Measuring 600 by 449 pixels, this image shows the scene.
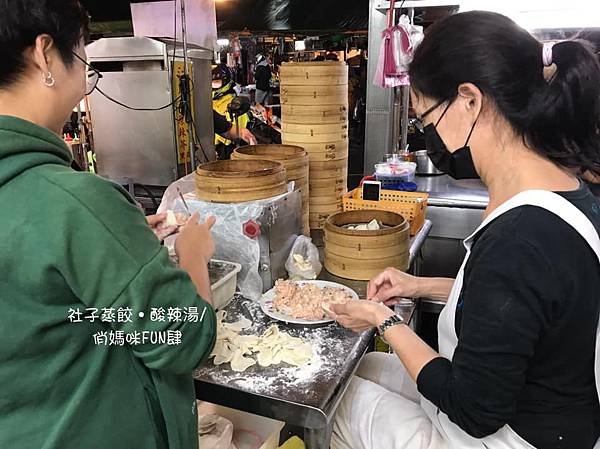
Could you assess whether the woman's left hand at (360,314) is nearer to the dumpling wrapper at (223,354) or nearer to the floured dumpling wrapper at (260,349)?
the floured dumpling wrapper at (260,349)

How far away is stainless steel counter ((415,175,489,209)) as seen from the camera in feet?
9.11

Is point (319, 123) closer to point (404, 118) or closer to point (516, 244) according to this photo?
point (404, 118)

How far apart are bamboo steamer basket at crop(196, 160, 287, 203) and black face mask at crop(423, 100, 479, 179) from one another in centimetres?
66

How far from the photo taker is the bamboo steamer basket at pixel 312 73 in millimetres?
2389

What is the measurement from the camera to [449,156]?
1298 mm

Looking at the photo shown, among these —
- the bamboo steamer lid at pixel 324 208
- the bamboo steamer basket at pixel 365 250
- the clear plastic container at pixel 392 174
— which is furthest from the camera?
the clear plastic container at pixel 392 174

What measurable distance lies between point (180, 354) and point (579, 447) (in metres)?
0.99

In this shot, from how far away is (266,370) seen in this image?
135 cm

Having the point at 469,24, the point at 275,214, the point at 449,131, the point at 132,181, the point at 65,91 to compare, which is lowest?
the point at 132,181

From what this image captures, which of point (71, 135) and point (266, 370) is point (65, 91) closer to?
point (266, 370)

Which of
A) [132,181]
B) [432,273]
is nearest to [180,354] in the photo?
[432,273]

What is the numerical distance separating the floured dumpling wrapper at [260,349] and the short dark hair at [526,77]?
82 centimetres

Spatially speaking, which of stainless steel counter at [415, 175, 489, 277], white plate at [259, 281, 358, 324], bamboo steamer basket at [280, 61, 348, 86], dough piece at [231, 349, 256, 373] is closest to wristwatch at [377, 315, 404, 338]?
white plate at [259, 281, 358, 324]

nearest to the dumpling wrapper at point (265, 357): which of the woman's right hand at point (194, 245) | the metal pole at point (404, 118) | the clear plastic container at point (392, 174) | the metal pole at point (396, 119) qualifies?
the woman's right hand at point (194, 245)
